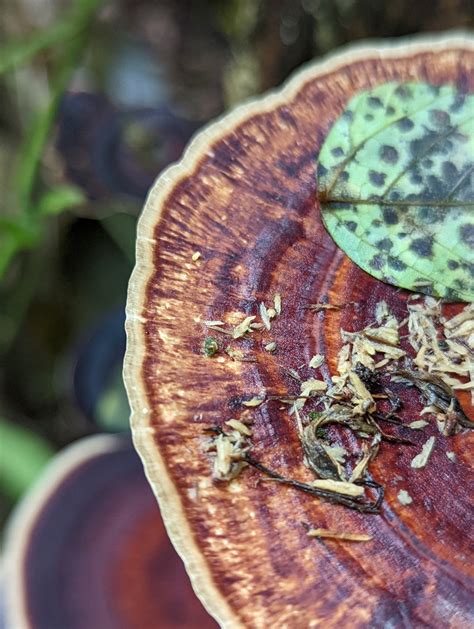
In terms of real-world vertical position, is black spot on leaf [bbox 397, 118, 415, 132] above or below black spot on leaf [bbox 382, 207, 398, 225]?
above

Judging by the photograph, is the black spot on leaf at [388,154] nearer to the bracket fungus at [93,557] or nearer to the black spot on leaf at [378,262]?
the black spot on leaf at [378,262]

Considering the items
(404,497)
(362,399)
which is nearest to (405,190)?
(362,399)

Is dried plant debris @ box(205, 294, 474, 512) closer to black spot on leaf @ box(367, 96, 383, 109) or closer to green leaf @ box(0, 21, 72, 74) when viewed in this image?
black spot on leaf @ box(367, 96, 383, 109)

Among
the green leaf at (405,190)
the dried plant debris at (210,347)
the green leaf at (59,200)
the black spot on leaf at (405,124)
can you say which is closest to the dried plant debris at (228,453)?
the dried plant debris at (210,347)

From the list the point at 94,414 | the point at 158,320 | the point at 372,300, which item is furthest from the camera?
the point at 94,414

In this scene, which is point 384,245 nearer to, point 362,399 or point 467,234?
point 467,234

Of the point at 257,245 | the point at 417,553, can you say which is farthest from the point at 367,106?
the point at 417,553

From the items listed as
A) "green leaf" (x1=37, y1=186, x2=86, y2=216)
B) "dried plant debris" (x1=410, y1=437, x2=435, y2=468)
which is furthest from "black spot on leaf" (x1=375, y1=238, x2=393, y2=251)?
"green leaf" (x1=37, y1=186, x2=86, y2=216)

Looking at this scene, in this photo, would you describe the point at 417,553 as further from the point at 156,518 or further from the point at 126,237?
the point at 126,237
